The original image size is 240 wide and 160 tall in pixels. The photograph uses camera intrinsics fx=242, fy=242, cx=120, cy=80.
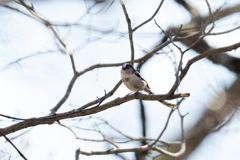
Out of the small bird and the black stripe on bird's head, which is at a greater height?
the black stripe on bird's head

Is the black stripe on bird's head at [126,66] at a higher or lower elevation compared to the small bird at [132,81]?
higher

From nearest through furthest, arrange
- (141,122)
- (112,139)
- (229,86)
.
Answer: (229,86)
(112,139)
(141,122)

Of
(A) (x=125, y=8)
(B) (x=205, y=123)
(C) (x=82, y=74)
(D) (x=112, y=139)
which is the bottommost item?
(B) (x=205, y=123)

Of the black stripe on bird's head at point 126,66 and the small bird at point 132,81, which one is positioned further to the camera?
the black stripe on bird's head at point 126,66

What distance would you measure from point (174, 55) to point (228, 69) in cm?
102

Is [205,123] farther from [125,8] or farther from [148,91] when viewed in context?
[125,8]

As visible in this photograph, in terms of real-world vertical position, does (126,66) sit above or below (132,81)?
above

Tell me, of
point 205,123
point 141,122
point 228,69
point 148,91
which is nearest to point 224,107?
point 205,123

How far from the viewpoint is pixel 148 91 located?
3828mm

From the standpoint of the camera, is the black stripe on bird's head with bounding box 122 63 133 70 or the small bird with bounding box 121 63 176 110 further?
the black stripe on bird's head with bounding box 122 63 133 70

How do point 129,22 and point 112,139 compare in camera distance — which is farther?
point 112,139

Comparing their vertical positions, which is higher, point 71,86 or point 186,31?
point 186,31

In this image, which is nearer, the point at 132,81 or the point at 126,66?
the point at 132,81

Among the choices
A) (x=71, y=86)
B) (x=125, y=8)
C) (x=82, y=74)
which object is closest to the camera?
(x=125, y=8)
